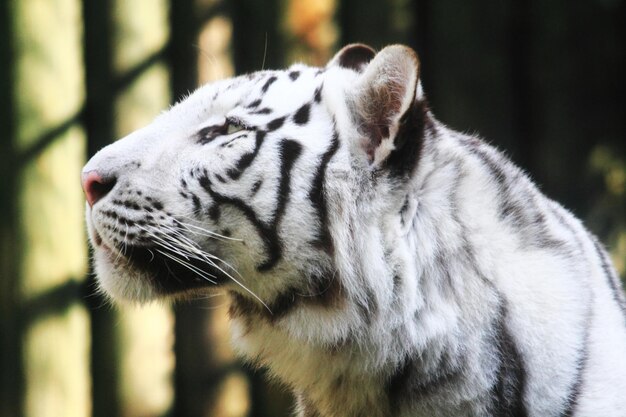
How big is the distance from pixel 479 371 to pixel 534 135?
1.49 meters

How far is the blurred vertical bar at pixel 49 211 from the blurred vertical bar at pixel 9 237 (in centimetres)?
1

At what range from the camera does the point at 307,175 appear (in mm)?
1413

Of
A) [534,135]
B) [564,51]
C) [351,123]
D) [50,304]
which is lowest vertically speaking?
[50,304]

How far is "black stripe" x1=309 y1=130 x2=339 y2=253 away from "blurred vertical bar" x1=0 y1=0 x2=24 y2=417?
1.14 meters

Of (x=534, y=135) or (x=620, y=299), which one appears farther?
(x=534, y=135)

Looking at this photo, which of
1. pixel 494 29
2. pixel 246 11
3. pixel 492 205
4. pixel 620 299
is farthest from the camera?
pixel 494 29

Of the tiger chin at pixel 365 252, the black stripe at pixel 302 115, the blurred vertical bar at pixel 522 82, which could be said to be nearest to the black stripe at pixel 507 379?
the tiger chin at pixel 365 252

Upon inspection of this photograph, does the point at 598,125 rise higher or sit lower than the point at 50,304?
higher

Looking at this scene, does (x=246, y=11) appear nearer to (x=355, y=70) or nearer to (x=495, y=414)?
A: (x=355, y=70)

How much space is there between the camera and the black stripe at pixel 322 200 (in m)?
1.40

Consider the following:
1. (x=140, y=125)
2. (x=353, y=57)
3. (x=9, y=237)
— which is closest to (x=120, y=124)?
(x=140, y=125)

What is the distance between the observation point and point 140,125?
234cm

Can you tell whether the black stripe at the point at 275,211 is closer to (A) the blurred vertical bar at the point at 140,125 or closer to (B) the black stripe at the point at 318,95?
(B) the black stripe at the point at 318,95

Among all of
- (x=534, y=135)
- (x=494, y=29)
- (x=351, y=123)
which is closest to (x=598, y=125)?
(x=534, y=135)
